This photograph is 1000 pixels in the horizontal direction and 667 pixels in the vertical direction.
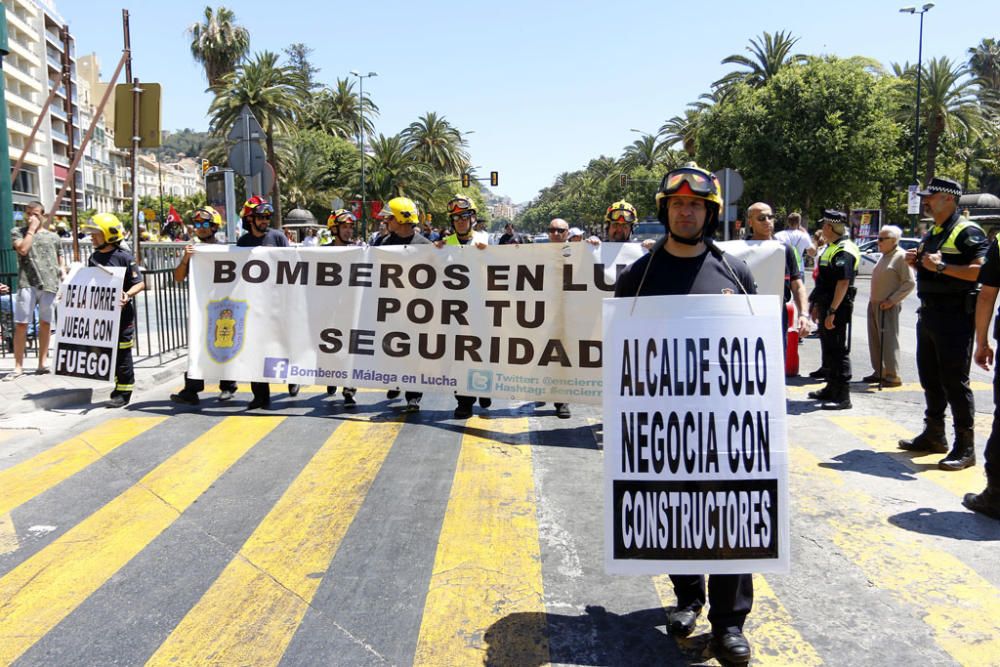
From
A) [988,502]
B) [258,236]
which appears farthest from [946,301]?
[258,236]

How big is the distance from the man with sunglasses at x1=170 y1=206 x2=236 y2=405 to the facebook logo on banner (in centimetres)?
84

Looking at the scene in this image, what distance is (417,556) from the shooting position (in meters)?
4.34

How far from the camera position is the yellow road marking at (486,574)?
11.1 feet

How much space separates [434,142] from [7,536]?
74.4 m

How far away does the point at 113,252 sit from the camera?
26.8ft

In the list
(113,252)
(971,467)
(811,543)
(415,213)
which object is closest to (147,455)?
(113,252)

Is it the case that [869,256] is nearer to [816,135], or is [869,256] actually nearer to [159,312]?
[816,135]

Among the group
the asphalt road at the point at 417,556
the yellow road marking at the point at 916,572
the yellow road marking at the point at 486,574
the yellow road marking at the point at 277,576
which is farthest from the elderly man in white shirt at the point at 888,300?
the yellow road marking at the point at 277,576

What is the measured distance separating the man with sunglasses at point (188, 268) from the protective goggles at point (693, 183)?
588 centimetres

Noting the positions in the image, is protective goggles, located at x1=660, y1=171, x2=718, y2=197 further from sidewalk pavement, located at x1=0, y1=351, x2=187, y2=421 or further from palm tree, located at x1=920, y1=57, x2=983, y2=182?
palm tree, located at x1=920, y1=57, x2=983, y2=182

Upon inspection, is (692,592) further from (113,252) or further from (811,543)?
(113,252)

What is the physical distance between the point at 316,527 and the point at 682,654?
2.36 m

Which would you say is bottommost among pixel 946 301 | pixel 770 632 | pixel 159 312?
pixel 770 632

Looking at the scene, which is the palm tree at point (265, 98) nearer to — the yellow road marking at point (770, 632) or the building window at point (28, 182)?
the building window at point (28, 182)
